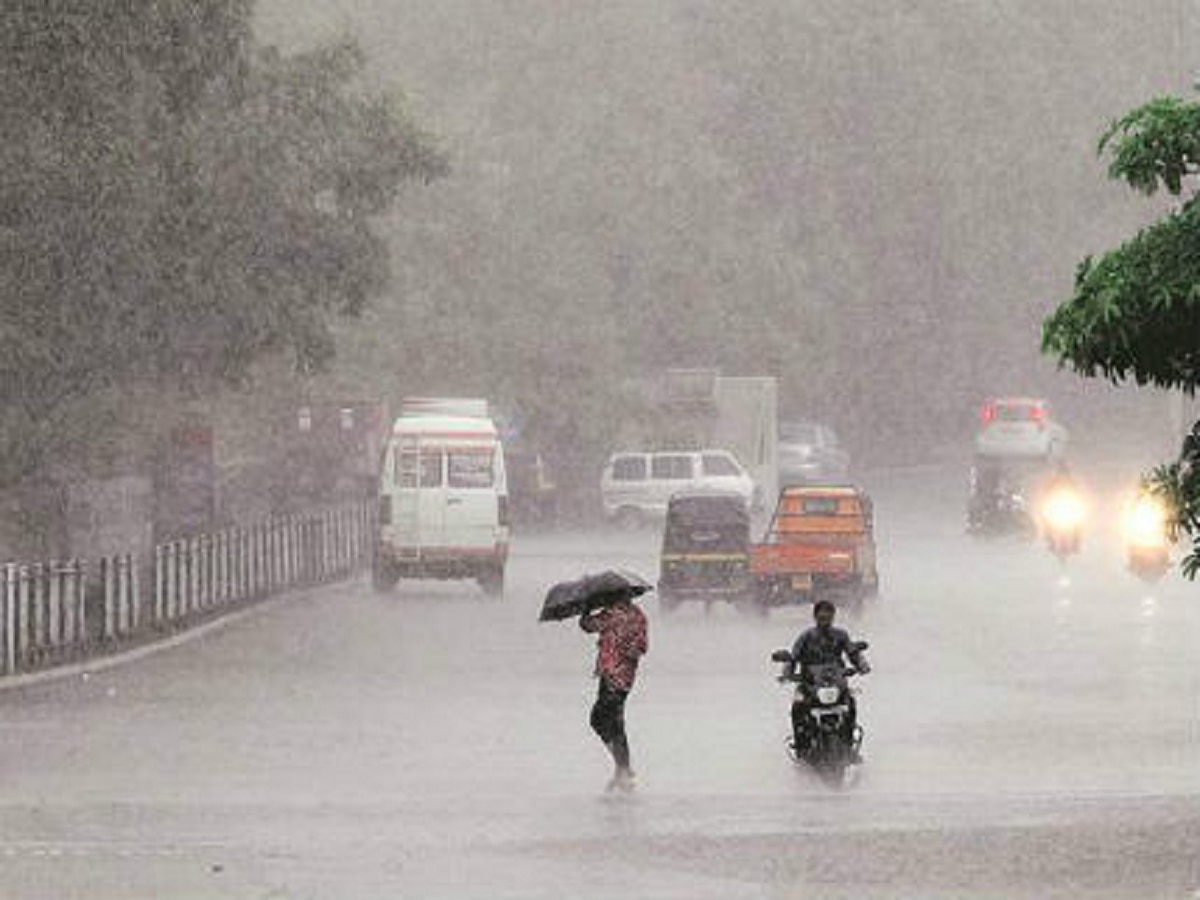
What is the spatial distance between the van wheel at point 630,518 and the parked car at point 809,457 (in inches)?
220

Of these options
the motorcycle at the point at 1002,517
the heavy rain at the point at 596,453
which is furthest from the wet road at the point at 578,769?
the motorcycle at the point at 1002,517

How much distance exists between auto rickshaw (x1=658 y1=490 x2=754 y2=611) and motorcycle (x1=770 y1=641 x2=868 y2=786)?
977 inches

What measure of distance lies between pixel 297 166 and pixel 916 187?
62.4 m

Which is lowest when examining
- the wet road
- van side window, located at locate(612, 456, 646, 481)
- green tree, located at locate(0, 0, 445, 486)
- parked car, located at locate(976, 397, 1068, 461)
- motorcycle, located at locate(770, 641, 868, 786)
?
the wet road

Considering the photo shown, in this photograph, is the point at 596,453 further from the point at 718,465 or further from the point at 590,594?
the point at 590,594

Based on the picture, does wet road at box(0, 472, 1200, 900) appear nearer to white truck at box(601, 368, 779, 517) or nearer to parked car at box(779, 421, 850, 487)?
white truck at box(601, 368, 779, 517)

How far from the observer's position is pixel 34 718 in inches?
1254

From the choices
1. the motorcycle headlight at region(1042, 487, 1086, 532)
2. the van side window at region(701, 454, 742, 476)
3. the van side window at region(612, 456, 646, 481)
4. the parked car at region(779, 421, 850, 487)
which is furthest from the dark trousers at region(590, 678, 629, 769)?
the parked car at region(779, 421, 850, 487)

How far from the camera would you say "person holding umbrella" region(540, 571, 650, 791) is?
24922 mm

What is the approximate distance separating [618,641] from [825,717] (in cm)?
210

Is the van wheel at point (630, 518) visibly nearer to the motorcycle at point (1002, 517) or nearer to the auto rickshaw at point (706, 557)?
the motorcycle at point (1002, 517)

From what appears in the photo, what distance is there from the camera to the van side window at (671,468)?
266 feet

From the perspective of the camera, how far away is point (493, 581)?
55969 millimetres

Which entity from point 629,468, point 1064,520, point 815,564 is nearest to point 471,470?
point 815,564
